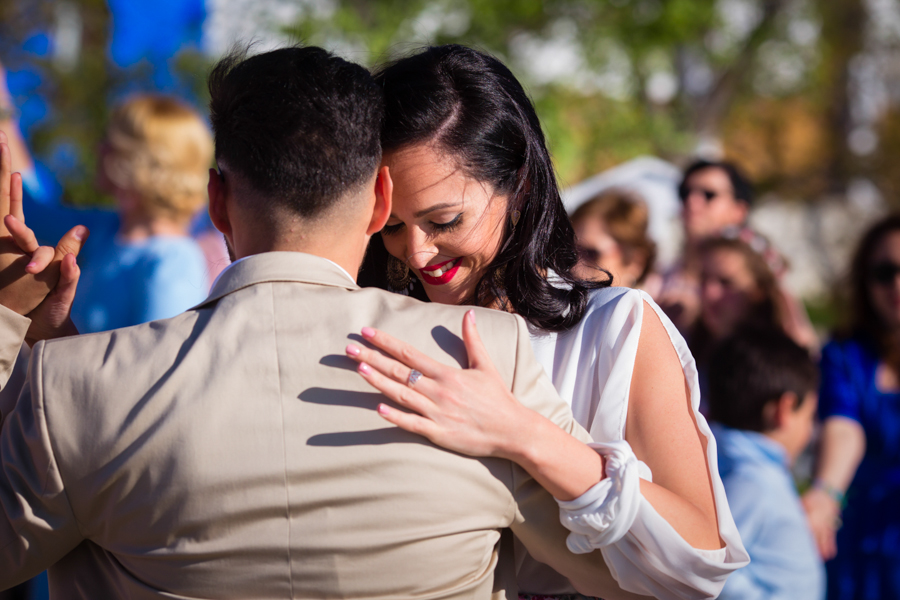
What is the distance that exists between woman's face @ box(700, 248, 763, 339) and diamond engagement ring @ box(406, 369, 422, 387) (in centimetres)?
339

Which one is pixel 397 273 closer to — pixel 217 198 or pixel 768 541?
pixel 217 198

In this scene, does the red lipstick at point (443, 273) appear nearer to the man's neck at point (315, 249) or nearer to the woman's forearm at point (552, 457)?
the man's neck at point (315, 249)

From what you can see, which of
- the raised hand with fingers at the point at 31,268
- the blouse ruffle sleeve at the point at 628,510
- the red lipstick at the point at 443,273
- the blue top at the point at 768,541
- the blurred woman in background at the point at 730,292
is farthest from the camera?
the blurred woman in background at the point at 730,292

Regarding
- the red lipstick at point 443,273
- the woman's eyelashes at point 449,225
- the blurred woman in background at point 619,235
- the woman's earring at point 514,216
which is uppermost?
the blurred woman in background at point 619,235

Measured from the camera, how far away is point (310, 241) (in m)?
1.51

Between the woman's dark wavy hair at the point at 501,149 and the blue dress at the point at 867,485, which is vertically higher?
the woman's dark wavy hair at the point at 501,149

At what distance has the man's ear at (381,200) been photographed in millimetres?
1614

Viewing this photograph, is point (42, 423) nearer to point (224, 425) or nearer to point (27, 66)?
point (224, 425)

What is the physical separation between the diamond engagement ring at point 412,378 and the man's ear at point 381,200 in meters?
0.38

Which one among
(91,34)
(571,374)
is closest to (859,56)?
(91,34)

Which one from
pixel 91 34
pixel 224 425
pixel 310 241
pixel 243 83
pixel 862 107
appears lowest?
pixel 224 425

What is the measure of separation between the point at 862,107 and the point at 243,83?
18405 millimetres

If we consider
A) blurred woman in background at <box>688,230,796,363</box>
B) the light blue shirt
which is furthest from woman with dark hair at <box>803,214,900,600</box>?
the light blue shirt

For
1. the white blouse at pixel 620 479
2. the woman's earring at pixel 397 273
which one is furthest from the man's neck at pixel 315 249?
the woman's earring at pixel 397 273
